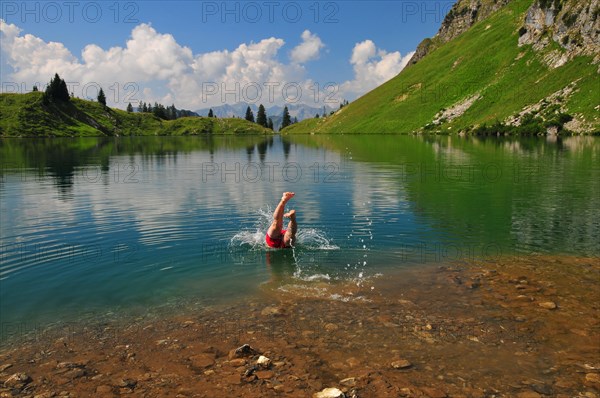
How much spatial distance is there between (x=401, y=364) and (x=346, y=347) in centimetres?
156

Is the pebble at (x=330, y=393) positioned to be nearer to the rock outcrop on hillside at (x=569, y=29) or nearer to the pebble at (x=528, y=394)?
the pebble at (x=528, y=394)

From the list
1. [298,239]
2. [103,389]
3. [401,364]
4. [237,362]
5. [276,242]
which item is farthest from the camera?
[298,239]

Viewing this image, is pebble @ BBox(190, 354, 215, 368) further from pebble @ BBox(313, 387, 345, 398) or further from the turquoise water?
the turquoise water

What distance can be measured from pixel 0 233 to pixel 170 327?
17.5 meters

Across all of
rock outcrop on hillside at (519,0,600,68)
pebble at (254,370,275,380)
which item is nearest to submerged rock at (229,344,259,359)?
pebble at (254,370,275,380)

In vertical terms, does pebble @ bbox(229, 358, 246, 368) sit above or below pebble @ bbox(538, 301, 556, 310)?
below

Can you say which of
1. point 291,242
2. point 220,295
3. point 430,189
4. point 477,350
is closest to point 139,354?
point 220,295

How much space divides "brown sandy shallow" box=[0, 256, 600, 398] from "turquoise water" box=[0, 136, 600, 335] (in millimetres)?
1951

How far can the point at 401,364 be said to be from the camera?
10742 millimetres

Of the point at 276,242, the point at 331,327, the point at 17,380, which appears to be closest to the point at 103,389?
the point at 17,380

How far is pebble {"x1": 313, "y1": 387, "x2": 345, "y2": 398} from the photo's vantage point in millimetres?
9359

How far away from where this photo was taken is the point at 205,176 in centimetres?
5231

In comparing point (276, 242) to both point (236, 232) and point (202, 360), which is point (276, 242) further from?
point (202, 360)

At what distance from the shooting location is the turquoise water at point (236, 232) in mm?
16688
